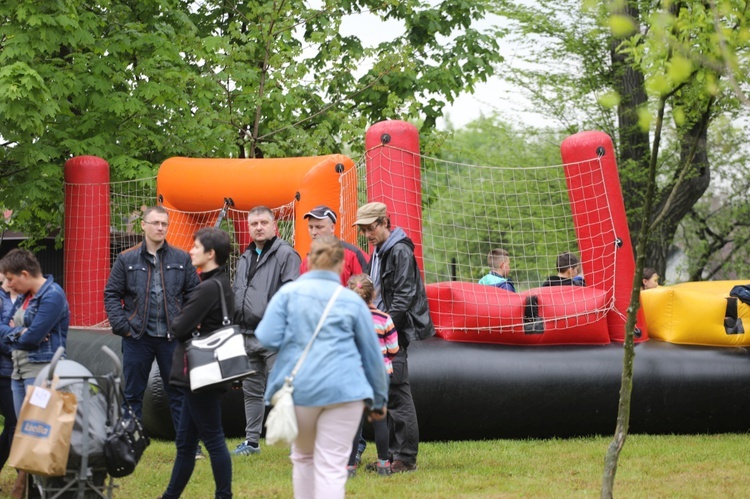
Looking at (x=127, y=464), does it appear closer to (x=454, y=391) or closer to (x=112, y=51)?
(x=454, y=391)

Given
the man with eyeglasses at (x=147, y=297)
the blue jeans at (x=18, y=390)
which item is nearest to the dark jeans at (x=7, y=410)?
the blue jeans at (x=18, y=390)

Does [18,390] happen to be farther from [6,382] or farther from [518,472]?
[518,472]

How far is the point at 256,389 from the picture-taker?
7379 mm

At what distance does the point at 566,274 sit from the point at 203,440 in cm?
453

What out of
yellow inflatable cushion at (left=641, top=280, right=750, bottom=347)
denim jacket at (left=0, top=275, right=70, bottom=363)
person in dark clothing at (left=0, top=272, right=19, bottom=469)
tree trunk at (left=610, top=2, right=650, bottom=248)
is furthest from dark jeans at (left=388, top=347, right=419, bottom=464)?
tree trunk at (left=610, top=2, right=650, bottom=248)

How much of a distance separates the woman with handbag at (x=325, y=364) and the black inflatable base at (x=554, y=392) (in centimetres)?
329

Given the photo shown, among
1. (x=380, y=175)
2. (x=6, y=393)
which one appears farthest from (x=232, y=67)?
(x=6, y=393)

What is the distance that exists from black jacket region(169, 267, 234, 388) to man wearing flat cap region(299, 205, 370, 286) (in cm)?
132

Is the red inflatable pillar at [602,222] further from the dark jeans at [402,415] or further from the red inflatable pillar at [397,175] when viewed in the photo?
the dark jeans at [402,415]

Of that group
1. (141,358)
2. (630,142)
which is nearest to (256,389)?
(141,358)

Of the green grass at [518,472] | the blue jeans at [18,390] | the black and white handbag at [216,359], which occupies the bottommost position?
the green grass at [518,472]

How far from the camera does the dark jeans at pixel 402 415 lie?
6.53 m

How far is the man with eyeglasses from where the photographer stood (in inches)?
266

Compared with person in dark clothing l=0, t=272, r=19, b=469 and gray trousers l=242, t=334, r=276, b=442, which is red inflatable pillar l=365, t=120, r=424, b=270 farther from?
person in dark clothing l=0, t=272, r=19, b=469
